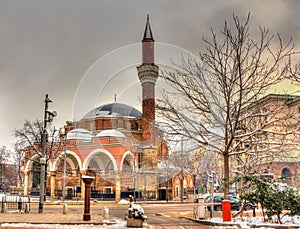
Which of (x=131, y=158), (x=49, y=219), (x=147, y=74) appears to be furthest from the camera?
(x=131, y=158)

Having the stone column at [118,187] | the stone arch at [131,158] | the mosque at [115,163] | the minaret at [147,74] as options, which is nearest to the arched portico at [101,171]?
the mosque at [115,163]

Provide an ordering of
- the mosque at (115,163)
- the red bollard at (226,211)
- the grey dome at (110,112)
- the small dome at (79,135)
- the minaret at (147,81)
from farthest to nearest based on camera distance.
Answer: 1. the grey dome at (110,112)
2. the small dome at (79,135)
3. the mosque at (115,163)
4. the minaret at (147,81)
5. the red bollard at (226,211)

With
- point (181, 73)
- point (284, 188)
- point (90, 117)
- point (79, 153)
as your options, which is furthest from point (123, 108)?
point (284, 188)

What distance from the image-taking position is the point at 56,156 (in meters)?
50.3

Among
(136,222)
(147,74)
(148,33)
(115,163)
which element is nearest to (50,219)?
(136,222)

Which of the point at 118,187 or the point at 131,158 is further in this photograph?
the point at 131,158

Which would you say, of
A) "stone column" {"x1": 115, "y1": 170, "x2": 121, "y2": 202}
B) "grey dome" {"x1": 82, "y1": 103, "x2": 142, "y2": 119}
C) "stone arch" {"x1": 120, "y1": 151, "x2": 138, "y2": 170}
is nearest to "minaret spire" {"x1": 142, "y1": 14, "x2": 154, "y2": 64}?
"stone arch" {"x1": 120, "y1": 151, "x2": 138, "y2": 170}

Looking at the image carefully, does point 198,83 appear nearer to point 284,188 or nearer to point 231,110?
point 231,110

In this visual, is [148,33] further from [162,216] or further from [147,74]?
[162,216]

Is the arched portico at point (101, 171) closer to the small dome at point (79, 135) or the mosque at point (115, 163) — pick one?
the mosque at point (115, 163)

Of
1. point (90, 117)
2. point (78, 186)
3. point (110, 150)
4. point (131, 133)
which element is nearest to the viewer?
point (110, 150)

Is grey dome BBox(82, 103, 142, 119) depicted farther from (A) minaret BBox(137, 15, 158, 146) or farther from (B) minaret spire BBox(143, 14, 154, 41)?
(B) minaret spire BBox(143, 14, 154, 41)

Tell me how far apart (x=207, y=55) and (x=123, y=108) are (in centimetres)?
5192

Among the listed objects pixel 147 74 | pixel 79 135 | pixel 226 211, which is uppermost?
pixel 147 74
